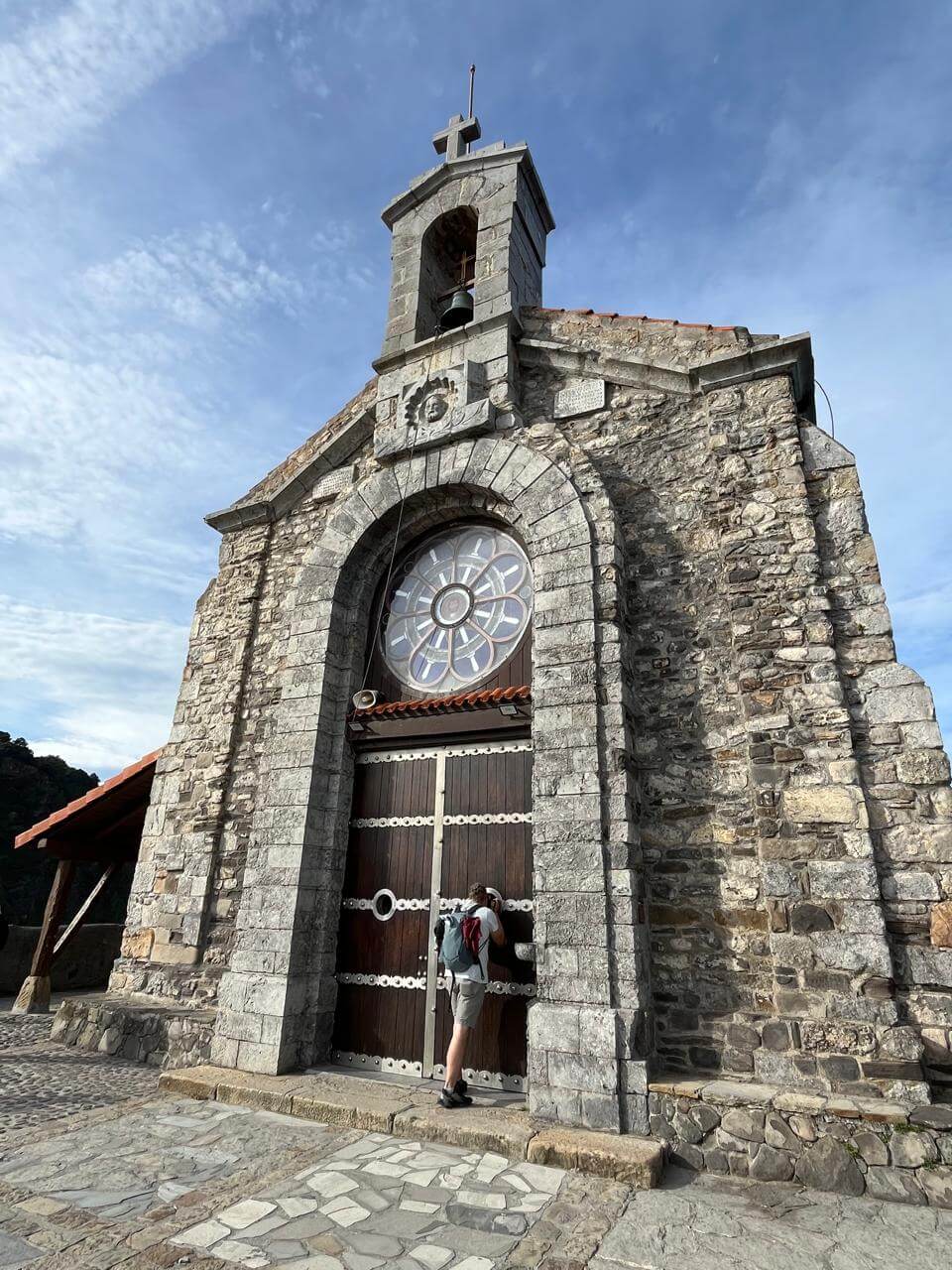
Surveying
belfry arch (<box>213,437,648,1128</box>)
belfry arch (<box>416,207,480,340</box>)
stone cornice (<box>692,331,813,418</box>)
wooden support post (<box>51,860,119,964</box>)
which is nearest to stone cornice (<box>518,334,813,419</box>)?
Result: stone cornice (<box>692,331,813,418</box>)

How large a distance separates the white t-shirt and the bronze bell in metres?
5.80

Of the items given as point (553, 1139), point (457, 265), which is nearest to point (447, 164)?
point (457, 265)

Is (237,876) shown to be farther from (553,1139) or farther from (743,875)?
(743,875)

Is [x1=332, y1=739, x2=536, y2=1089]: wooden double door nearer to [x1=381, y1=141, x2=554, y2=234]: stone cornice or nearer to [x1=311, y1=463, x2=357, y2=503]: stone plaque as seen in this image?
[x1=311, y1=463, x2=357, y2=503]: stone plaque

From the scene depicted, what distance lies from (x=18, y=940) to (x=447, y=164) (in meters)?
12.2

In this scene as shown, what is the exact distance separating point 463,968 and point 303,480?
18.1 feet

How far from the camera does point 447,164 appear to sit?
8016 mm

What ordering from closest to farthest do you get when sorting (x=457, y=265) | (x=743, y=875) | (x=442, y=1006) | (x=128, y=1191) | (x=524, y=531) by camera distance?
(x=128, y=1191) < (x=743, y=875) < (x=442, y=1006) < (x=524, y=531) < (x=457, y=265)

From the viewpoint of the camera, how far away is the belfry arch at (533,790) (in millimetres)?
4320

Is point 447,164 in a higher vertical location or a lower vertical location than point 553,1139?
higher

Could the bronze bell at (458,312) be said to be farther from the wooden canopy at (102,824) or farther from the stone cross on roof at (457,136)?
the wooden canopy at (102,824)

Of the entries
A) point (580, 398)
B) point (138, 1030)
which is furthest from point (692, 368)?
point (138, 1030)

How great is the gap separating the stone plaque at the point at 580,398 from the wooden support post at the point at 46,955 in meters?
7.80

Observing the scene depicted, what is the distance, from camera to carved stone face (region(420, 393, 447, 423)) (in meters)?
6.83
